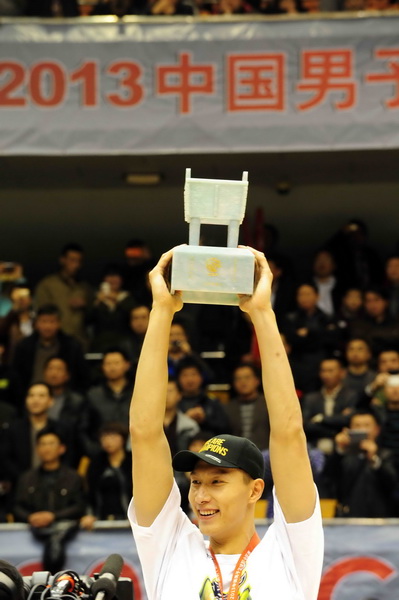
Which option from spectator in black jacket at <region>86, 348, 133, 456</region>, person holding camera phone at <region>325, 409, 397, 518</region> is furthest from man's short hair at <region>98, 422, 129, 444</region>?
person holding camera phone at <region>325, 409, 397, 518</region>

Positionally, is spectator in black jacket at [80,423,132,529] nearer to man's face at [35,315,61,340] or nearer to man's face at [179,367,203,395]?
man's face at [179,367,203,395]

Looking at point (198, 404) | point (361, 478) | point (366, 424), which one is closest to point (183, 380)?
point (198, 404)

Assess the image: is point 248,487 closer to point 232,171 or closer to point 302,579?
point 302,579

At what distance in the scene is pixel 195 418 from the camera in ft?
27.9

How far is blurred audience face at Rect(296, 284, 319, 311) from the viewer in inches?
394

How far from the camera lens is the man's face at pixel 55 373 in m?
9.11

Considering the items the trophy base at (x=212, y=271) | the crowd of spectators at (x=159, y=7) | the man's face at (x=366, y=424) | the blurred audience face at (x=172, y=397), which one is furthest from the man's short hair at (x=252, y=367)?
the trophy base at (x=212, y=271)

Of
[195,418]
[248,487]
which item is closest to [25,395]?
[195,418]

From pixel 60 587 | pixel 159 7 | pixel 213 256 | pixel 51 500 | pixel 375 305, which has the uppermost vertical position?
pixel 159 7

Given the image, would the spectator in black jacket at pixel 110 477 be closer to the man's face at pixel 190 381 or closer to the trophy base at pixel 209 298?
the man's face at pixel 190 381

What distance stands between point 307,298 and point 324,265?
30.9 inches

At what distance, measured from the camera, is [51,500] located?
7836mm

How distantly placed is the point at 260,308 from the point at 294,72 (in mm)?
6543

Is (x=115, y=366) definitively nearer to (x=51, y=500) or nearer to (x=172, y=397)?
(x=172, y=397)
